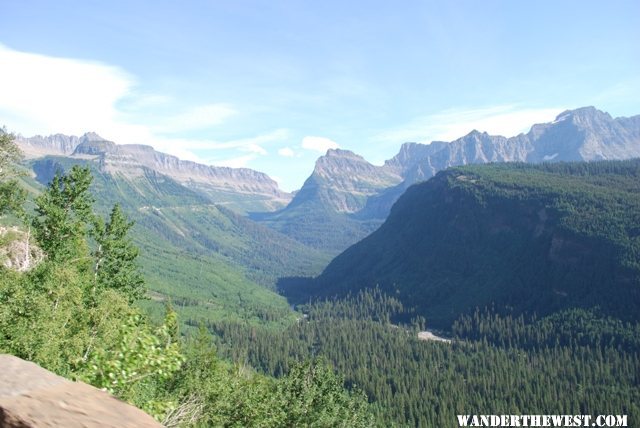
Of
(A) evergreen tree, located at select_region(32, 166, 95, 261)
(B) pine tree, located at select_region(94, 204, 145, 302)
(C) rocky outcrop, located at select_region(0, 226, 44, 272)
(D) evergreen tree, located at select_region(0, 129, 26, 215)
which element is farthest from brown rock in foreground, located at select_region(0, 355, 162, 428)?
(C) rocky outcrop, located at select_region(0, 226, 44, 272)

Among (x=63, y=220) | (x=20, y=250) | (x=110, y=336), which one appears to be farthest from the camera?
(x=20, y=250)

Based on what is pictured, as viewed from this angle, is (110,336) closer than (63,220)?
Yes

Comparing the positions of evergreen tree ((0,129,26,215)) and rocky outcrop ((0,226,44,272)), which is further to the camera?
evergreen tree ((0,129,26,215))

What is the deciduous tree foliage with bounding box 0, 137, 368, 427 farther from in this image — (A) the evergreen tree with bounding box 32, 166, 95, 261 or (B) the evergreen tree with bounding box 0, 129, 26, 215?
(B) the evergreen tree with bounding box 0, 129, 26, 215

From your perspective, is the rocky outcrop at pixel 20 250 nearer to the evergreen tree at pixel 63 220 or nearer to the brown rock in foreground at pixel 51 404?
the evergreen tree at pixel 63 220

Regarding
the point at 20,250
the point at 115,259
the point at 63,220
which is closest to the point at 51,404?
the point at 63,220

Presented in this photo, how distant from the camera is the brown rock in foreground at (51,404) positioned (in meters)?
10.9

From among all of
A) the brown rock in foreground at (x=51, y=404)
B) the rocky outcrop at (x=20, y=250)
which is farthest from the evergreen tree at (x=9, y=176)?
the brown rock in foreground at (x=51, y=404)

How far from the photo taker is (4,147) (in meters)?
66.6

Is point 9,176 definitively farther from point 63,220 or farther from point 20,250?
point 63,220

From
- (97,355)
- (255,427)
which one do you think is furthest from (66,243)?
(97,355)

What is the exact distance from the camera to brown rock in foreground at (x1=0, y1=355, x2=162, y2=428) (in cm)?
1091

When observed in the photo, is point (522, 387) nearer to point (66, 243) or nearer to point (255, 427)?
point (255, 427)

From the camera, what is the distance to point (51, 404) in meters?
11.4
